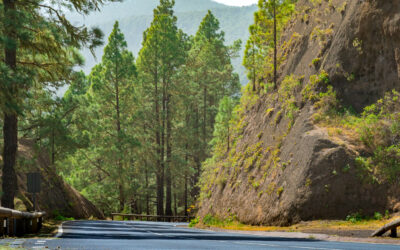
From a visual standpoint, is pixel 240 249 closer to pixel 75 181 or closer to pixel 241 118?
pixel 241 118

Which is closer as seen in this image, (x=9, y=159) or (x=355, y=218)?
(x=9, y=159)

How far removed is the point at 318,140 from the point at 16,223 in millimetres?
14392

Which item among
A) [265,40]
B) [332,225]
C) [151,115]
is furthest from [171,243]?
[151,115]

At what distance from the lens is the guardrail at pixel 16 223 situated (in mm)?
12630

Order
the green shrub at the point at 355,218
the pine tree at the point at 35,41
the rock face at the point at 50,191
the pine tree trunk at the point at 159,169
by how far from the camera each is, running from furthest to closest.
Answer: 1. the pine tree trunk at the point at 159,169
2. the rock face at the point at 50,191
3. the green shrub at the point at 355,218
4. the pine tree at the point at 35,41

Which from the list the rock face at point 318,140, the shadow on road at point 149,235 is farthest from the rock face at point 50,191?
the shadow on road at point 149,235

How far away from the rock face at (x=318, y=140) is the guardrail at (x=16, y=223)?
1107cm

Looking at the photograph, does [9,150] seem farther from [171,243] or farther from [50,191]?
[50,191]

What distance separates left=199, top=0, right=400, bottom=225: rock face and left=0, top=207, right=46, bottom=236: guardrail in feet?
36.3

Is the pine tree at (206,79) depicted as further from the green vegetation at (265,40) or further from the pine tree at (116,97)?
the green vegetation at (265,40)

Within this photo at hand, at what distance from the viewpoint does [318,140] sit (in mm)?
24531

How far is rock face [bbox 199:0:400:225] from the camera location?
2273 cm

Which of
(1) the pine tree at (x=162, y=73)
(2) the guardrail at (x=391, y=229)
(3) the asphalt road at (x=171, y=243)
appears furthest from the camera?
(1) the pine tree at (x=162, y=73)

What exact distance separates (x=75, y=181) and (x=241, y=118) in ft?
80.7
